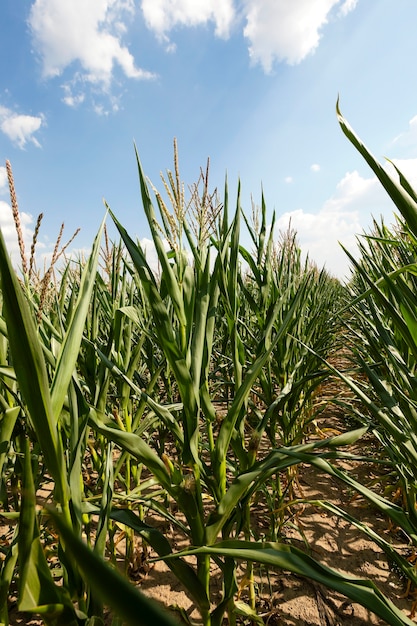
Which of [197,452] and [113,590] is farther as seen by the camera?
[197,452]

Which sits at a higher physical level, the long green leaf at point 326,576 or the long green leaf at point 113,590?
the long green leaf at point 113,590

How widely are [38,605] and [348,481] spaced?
0.59 meters

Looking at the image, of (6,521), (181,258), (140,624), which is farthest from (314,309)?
(140,624)

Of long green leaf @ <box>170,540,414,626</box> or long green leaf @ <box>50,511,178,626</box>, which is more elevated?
long green leaf @ <box>50,511,178,626</box>

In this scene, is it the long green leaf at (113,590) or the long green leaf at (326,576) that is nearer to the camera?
the long green leaf at (113,590)

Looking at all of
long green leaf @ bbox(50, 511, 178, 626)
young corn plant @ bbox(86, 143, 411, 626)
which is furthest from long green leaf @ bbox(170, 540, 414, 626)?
long green leaf @ bbox(50, 511, 178, 626)

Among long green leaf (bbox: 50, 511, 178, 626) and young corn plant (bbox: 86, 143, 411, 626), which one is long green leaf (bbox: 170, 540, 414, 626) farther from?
long green leaf (bbox: 50, 511, 178, 626)

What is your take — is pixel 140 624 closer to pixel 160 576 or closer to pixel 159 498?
pixel 160 576

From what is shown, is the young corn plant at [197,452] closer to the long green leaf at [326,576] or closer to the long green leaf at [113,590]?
the long green leaf at [326,576]

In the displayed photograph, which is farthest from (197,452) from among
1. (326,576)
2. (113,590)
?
(113,590)

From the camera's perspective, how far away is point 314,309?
226 centimetres

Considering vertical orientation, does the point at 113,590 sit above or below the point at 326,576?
above

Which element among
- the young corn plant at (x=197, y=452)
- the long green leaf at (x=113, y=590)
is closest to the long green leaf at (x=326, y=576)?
the young corn plant at (x=197, y=452)

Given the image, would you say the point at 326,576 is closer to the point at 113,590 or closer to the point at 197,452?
the point at 197,452
